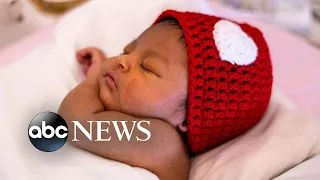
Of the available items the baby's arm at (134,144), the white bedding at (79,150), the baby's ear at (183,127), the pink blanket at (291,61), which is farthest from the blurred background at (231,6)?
the baby's ear at (183,127)

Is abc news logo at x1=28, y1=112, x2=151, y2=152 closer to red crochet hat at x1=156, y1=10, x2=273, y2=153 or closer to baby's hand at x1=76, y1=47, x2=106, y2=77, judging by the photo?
red crochet hat at x1=156, y1=10, x2=273, y2=153

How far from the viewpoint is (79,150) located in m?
0.74

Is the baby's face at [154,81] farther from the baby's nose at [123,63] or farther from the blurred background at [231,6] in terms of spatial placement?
the blurred background at [231,6]

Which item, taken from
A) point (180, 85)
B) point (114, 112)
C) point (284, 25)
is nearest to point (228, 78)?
point (180, 85)

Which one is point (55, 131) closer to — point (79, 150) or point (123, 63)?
point (79, 150)

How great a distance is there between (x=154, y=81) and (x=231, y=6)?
0.75 metres

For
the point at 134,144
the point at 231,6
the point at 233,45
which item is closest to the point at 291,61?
the point at 231,6

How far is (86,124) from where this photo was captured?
0.75 metres

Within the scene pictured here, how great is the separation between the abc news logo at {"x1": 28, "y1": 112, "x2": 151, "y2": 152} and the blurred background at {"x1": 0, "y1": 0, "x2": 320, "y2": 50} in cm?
56

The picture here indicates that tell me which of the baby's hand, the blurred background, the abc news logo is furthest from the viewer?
the blurred background

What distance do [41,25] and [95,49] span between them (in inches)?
13.5

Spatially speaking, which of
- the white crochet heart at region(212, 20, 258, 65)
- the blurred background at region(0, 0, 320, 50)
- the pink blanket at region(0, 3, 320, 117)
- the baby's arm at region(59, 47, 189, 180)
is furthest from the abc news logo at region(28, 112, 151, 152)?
the blurred background at region(0, 0, 320, 50)

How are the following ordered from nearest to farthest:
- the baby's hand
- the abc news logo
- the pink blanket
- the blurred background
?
the abc news logo → the baby's hand → the pink blanket → the blurred background

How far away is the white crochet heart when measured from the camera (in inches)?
30.4
